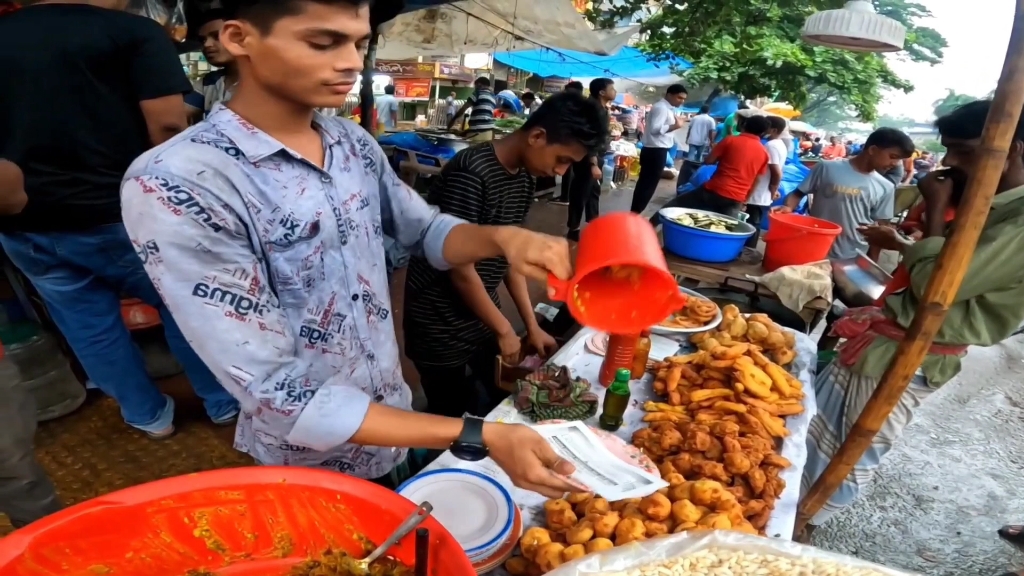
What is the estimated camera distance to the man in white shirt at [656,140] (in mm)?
A: 8789

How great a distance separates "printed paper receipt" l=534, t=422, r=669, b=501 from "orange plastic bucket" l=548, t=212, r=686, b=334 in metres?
0.34

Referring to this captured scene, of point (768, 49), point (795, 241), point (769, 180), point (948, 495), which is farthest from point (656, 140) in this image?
point (948, 495)

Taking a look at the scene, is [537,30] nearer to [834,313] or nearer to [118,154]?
[834,313]

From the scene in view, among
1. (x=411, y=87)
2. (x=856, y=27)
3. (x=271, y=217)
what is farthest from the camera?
(x=411, y=87)

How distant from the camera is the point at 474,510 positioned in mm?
1418

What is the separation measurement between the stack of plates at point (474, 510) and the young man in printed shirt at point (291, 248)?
0.22 meters

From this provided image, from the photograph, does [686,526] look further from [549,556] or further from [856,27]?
[856,27]

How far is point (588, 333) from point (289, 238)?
161cm

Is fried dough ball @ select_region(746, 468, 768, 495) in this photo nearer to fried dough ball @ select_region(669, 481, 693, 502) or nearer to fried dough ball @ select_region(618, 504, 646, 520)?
fried dough ball @ select_region(669, 481, 693, 502)

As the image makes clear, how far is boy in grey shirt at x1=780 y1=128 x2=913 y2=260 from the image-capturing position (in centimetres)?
452

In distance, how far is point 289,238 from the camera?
1.17 meters

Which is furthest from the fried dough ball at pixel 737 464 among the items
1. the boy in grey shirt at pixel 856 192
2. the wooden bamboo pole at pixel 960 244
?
the boy in grey shirt at pixel 856 192

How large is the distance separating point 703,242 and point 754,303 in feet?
1.69

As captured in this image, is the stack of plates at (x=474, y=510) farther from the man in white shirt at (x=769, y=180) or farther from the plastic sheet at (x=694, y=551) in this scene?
the man in white shirt at (x=769, y=180)
